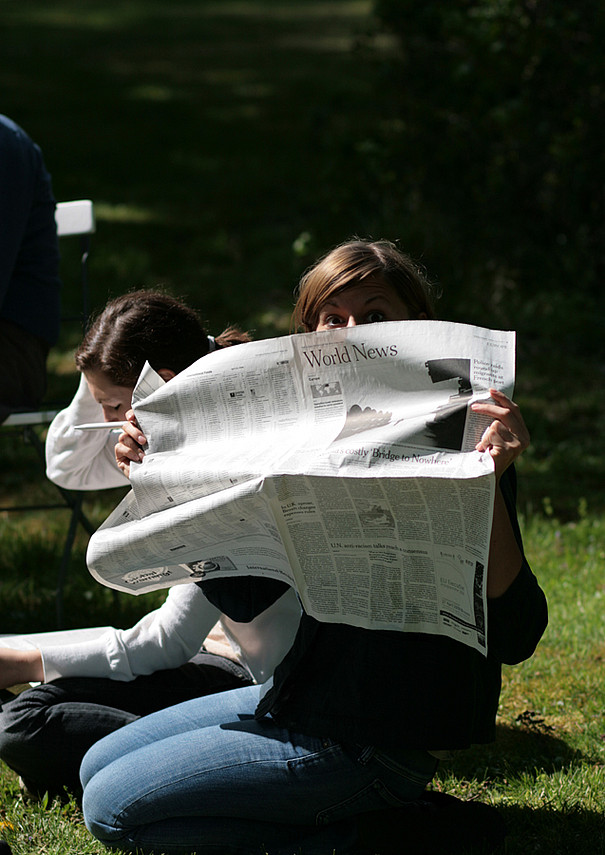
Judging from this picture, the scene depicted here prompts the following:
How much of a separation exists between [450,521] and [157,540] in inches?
20.8

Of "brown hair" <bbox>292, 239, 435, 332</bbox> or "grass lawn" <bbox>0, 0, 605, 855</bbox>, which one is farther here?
"grass lawn" <bbox>0, 0, 605, 855</bbox>

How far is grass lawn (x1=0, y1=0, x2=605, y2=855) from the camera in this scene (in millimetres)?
2514

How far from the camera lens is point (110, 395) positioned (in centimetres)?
238

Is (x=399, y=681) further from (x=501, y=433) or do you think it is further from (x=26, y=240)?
(x=26, y=240)

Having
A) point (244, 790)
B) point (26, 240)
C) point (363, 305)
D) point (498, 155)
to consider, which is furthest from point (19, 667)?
point (498, 155)

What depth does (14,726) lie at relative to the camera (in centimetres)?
229

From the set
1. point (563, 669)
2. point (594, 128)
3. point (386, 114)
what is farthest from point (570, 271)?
point (563, 669)

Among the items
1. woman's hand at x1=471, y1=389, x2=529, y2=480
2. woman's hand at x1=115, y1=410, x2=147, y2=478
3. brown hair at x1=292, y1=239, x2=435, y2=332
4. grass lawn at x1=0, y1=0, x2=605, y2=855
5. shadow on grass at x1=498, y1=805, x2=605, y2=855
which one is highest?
brown hair at x1=292, y1=239, x2=435, y2=332

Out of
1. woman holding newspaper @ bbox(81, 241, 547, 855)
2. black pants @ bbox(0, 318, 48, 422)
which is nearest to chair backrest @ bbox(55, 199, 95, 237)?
black pants @ bbox(0, 318, 48, 422)

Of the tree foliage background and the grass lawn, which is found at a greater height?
the tree foliage background

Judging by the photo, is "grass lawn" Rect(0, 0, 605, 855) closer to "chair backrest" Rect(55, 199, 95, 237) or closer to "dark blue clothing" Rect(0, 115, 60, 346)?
"dark blue clothing" Rect(0, 115, 60, 346)

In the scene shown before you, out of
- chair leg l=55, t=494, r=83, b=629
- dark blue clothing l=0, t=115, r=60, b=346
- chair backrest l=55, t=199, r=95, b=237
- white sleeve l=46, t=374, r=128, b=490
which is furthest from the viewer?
chair backrest l=55, t=199, r=95, b=237

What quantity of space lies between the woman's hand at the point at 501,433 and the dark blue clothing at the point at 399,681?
234 millimetres

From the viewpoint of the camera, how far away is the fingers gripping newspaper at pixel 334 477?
1.71 meters
